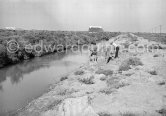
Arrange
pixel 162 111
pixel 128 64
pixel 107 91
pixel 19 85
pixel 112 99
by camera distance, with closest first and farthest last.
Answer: pixel 162 111 → pixel 112 99 → pixel 107 91 → pixel 19 85 → pixel 128 64

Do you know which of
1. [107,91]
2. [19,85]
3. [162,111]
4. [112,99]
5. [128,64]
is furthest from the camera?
[128,64]

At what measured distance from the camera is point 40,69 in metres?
25.2

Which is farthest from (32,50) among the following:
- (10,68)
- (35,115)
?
(35,115)

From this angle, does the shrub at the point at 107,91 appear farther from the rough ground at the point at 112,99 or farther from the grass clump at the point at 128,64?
the grass clump at the point at 128,64

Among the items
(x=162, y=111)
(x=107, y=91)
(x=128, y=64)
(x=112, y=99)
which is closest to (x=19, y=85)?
(x=107, y=91)

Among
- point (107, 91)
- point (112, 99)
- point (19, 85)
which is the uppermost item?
point (107, 91)

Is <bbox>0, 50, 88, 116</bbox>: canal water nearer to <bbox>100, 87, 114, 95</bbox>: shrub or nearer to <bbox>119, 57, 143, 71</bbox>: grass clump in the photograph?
A: <bbox>100, 87, 114, 95</bbox>: shrub

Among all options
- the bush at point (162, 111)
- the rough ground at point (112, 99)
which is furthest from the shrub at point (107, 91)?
the bush at point (162, 111)

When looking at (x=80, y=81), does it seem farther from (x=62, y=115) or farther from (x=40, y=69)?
(x=40, y=69)

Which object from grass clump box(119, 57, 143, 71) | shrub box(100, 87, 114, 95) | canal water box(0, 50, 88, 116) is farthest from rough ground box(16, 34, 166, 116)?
canal water box(0, 50, 88, 116)

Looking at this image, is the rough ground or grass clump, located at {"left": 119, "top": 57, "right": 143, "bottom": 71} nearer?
the rough ground

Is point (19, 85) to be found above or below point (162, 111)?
below

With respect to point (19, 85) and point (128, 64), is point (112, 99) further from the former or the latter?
point (19, 85)

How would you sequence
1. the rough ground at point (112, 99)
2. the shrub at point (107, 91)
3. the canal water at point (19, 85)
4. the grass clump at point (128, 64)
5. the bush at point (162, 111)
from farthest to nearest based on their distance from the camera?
the grass clump at point (128, 64)
the canal water at point (19, 85)
the shrub at point (107, 91)
the rough ground at point (112, 99)
the bush at point (162, 111)
